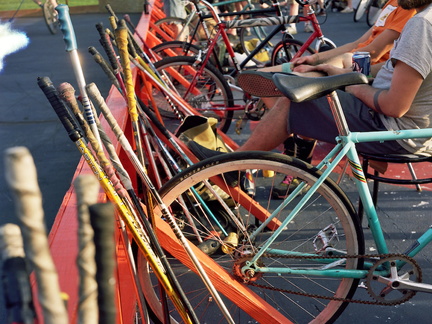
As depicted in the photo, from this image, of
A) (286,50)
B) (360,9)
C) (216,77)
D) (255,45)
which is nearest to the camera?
(216,77)

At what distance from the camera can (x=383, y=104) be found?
7.52 feet

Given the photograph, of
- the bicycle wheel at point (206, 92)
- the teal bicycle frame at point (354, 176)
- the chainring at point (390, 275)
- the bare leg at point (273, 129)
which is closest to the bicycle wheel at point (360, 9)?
the bicycle wheel at point (206, 92)

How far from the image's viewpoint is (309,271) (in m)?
2.15

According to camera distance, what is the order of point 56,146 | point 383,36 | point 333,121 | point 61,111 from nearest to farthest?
point 61,111, point 333,121, point 383,36, point 56,146

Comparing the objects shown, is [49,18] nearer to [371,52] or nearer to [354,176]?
[371,52]

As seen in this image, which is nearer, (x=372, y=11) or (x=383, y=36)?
(x=383, y=36)

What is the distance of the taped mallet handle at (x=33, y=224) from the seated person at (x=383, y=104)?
1.87m

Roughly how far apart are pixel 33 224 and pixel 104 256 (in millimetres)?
103

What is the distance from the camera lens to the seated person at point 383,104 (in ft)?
6.93

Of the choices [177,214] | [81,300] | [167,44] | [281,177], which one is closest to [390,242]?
[281,177]

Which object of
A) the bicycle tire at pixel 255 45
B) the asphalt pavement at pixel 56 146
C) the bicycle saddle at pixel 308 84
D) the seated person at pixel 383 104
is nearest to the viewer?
the bicycle saddle at pixel 308 84

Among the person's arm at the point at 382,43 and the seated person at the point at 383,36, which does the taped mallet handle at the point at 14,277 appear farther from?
the person's arm at the point at 382,43

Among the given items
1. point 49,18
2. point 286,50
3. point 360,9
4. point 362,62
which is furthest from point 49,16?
point 362,62

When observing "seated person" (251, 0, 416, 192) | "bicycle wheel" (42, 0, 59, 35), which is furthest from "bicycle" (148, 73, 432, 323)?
"bicycle wheel" (42, 0, 59, 35)
